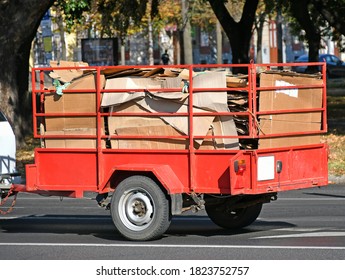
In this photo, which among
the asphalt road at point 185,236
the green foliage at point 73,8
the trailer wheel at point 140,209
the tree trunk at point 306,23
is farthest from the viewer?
the tree trunk at point 306,23

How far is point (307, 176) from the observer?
37.7 feet

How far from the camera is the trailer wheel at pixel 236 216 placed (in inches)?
479

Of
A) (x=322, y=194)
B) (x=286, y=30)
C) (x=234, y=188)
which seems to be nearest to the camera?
(x=234, y=188)

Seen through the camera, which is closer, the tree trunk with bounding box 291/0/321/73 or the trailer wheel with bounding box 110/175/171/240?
the trailer wheel with bounding box 110/175/171/240

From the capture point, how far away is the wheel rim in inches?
437

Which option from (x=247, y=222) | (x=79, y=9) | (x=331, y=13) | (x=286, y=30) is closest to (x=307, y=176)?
(x=247, y=222)

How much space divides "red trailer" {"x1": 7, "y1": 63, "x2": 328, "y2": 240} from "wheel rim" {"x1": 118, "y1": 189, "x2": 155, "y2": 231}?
0.01m

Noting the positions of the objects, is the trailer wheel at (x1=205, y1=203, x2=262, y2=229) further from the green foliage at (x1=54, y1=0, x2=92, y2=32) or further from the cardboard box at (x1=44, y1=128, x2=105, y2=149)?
the green foliage at (x1=54, y1=0, x2=92, y2=32)

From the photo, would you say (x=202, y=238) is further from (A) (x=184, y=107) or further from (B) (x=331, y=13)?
(B) (x=331, y=13)

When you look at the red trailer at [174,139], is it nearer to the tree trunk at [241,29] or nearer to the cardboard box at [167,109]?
the cardboard box at [167,109]

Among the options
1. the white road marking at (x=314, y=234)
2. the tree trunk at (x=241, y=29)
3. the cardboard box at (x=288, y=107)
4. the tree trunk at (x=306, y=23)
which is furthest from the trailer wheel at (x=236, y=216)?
the tree trunk at (x=241, y=29)

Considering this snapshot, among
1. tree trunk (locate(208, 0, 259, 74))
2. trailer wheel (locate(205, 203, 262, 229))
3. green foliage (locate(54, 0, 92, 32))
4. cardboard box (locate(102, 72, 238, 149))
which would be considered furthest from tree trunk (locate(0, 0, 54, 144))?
cardboard box (locate(102, 72, 238, 149))

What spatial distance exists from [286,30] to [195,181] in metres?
86.9

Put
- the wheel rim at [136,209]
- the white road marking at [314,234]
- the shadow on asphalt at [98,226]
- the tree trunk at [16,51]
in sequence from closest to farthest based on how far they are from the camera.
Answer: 1. the wheel rim at [136,209]
2. the white road marking at [314,234]
3. the shadow on asphalt at [98,226]
4. the tree trunk at [16,51]
